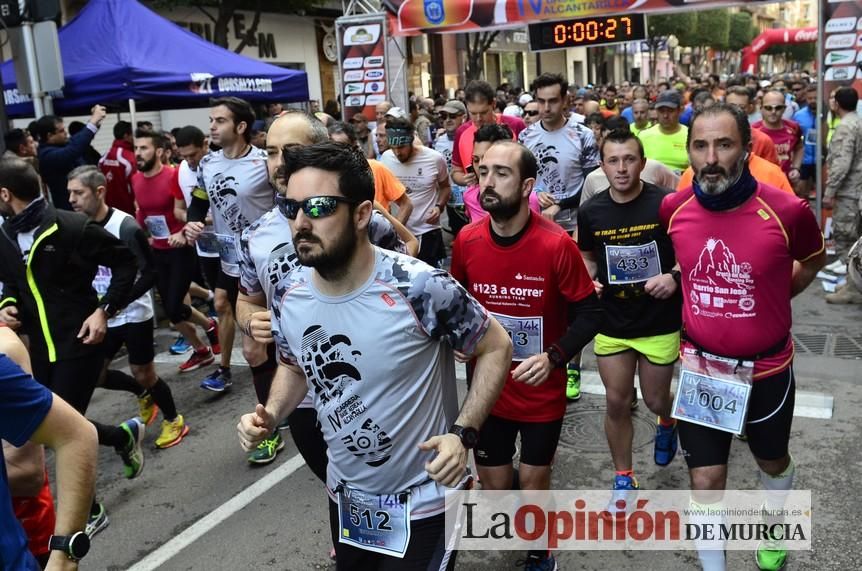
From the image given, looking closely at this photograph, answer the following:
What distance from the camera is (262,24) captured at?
25.7 m

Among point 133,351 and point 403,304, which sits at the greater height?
point 403,304

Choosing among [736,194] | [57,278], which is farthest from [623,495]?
[57,278]

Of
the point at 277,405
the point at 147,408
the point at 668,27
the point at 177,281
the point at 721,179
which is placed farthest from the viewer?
the point at 668,27

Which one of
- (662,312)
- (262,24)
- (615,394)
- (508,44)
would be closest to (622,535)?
(615,394)

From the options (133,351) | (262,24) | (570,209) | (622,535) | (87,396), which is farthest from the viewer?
(262,24)

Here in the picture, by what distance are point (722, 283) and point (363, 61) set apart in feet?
38.2

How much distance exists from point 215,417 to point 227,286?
0.98 m

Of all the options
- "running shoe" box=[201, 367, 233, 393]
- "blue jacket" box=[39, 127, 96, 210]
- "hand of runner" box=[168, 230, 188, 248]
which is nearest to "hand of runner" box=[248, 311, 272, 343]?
"running shoe" box=[201, 367, 233, 393]

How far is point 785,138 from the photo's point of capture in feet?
34.0

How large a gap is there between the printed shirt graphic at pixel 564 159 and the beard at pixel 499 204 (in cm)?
316

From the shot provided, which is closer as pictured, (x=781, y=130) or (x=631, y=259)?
(x=631, y=259)

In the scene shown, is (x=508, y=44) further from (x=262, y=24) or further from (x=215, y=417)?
(x=215, y=417)

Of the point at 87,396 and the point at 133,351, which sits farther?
the point at 133,351

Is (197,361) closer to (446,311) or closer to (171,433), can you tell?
(171,433)
